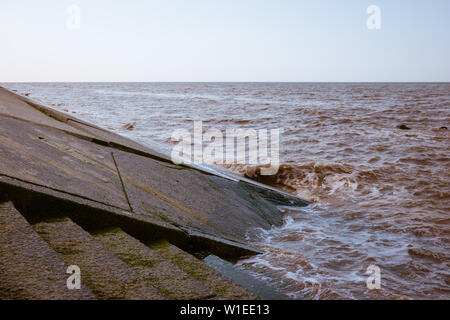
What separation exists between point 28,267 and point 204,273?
3.06ft

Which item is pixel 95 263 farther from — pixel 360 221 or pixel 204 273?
pixel 360 221

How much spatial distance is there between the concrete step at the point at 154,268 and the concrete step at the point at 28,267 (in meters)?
0.38

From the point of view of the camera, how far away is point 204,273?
2.03 m

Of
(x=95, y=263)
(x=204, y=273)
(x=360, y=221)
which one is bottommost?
(x=360, y=221)

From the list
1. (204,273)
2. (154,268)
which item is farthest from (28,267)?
(204,273)

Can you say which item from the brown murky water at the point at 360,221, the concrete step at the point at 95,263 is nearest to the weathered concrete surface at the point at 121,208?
the concrete step at the point at 95,263

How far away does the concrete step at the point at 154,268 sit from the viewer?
175 centimetres

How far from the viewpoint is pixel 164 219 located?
2.73 metres

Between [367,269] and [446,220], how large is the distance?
2312 mm

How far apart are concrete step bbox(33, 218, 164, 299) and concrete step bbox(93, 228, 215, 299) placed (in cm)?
8

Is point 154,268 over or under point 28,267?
under

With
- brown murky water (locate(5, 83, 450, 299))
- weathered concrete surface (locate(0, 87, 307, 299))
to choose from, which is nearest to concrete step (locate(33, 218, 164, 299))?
weathered concrete surface (locate(0, 87, 307, 299))

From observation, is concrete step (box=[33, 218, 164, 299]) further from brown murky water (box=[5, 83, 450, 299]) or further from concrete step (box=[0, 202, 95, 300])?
brown murky water (box=[5, 83, 450, 299])
